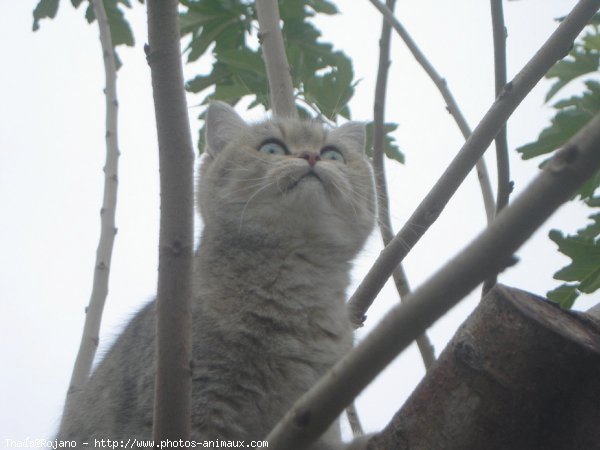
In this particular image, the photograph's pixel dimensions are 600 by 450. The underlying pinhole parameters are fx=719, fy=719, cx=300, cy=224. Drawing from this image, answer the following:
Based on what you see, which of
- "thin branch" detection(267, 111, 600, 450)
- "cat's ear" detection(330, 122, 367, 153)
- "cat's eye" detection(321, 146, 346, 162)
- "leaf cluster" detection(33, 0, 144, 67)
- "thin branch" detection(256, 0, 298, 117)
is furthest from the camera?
"leaf cluster" detection(33, 0, 144, 67)

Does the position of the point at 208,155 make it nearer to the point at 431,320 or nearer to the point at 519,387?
the point at 519,387

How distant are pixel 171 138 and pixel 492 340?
967 millimetres

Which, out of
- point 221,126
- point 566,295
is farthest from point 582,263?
point 221,126

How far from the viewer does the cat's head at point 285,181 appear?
3.49 metres

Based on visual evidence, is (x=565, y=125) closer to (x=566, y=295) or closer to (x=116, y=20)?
(x=566, y=295)

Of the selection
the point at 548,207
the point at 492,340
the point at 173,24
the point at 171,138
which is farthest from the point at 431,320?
the point at 173,24

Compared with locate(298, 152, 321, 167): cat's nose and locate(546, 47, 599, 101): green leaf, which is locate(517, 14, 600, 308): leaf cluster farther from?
locate(298, 152, 321, 167): cat's nose

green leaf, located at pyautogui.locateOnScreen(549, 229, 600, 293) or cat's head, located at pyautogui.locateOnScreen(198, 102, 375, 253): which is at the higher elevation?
cat's head, located at pyautogui.locateOnScreen(198, 102, 375, 253)

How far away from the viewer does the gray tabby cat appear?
280cm

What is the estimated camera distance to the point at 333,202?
11.8 ft

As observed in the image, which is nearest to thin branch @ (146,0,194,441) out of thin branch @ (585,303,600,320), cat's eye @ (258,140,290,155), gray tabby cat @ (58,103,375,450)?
gray tabby cat @ (58,103,375,450)

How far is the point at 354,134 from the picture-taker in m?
4.35

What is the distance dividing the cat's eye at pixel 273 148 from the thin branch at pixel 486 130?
1.04m

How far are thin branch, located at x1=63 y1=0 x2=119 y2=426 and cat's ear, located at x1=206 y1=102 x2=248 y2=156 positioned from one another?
563mm
